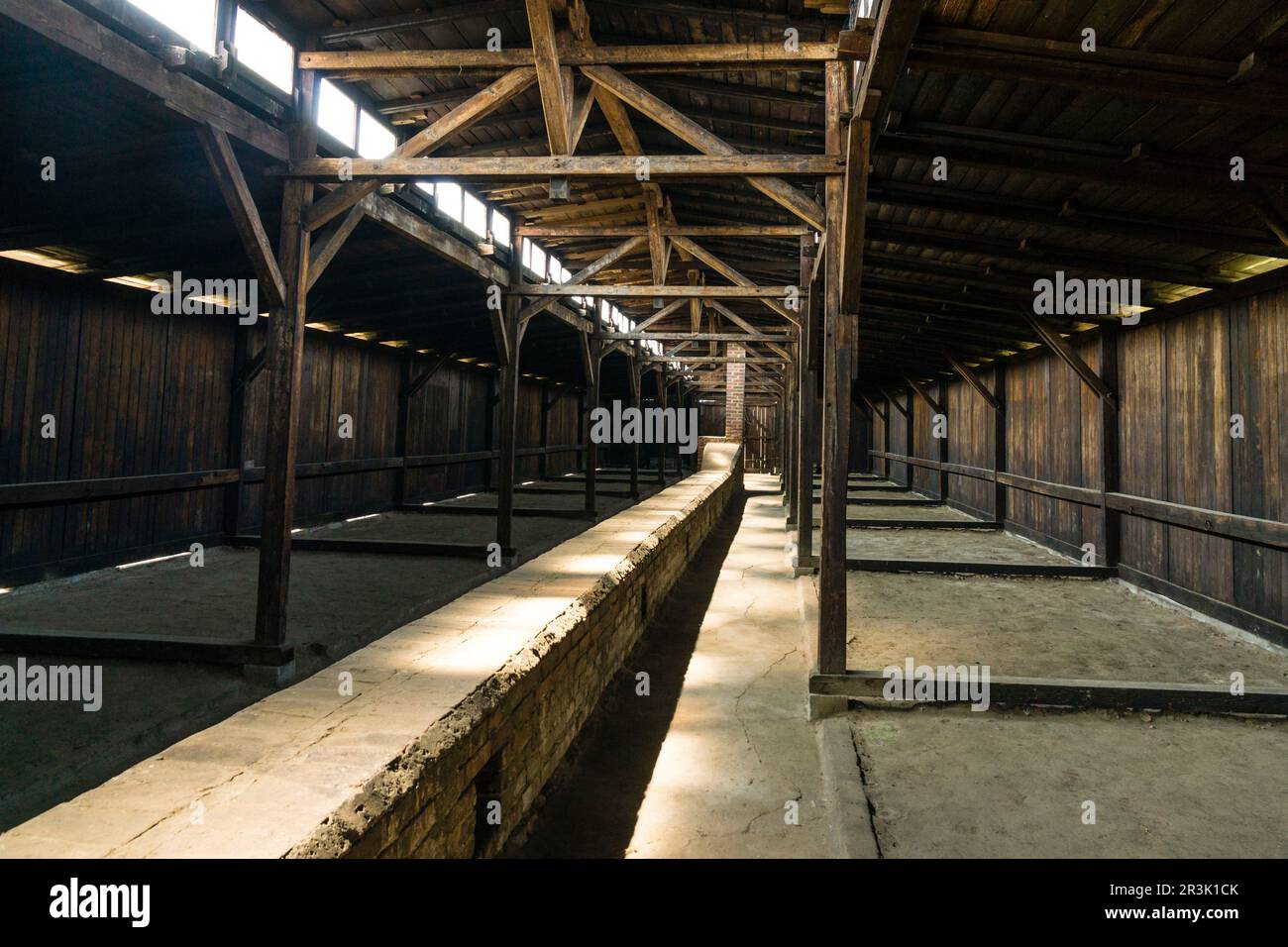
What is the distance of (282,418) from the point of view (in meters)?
Answer: 4.99

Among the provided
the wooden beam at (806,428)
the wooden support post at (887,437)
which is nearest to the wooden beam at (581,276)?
the wooden beam at (806,428)

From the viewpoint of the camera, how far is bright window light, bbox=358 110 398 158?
23.6 ft

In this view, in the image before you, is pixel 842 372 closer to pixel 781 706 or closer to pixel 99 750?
pixel 781 706

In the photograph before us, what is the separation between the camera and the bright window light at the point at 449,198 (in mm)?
9172

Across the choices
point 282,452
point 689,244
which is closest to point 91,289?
point 282,452

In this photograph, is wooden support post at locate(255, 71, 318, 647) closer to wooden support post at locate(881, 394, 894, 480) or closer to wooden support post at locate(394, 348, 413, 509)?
wooden support post at locate(394, 348, 413, 509)

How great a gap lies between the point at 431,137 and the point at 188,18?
1.84 m

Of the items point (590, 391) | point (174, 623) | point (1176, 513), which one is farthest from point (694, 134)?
point (590, 391)

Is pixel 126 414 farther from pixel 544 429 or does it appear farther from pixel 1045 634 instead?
pixel 544 429

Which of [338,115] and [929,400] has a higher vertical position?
[338,115]

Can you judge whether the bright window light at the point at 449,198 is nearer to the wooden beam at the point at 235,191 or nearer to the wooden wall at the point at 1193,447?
the wooden beam at the point at 235,191

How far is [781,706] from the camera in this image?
551 centimetres

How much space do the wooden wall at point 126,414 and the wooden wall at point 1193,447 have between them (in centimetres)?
1177
